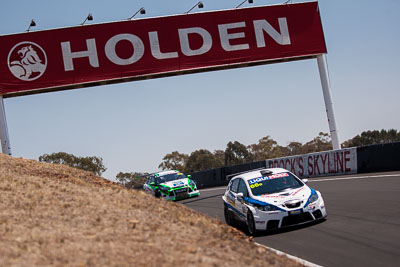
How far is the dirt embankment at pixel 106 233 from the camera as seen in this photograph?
18.6ft

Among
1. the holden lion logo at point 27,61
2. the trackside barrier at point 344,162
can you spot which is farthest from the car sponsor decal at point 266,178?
the holden lion logo at point 27,61

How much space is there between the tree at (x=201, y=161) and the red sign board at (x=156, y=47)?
60801 millimetres

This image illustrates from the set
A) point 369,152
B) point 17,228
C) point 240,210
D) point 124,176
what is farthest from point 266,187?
point 124,176

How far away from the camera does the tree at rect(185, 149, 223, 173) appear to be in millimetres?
89425

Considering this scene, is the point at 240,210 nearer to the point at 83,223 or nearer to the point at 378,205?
the point at 378,205

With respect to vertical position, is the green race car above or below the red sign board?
below

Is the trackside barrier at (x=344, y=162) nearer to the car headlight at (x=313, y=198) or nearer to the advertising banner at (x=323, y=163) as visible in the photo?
the advertising banner at (x=323, y=163)

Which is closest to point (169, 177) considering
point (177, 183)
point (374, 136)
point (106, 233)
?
point (177, 183)

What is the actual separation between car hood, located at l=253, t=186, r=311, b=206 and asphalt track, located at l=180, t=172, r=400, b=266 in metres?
0.67

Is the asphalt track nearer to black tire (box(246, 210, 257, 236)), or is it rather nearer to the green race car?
black tire (box(246, 210, 257, 236))

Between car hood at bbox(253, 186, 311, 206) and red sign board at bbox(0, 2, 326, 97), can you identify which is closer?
car hood at bbox(253, 186, 311, 206)

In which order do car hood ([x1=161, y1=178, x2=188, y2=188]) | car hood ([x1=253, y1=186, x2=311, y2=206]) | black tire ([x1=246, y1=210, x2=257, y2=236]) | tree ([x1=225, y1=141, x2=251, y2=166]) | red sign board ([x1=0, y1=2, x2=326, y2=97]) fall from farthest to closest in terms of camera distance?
→ tree ([x1=225, y1=141, x2=251, y2=166]), red sign board ([x1=0, y1=2, x2=326, y2=97]), car hood ([x1=161, y1=178, x2=188, y2=188]), black tire ([x1=246, y1=210, x2=257, y2=236]), car hood ([x1=253, y1=186, x2=311, y2=206])

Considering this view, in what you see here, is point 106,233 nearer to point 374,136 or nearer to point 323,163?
point 323,163

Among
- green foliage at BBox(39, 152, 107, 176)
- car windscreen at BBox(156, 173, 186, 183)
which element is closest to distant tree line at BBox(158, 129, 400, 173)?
green foliage at BBox(39, 152, 107, 176)
